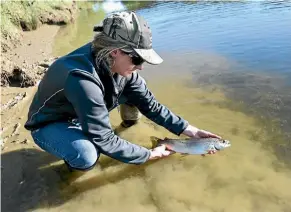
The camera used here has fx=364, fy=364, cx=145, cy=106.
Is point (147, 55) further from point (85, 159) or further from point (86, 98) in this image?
point (85, 159)

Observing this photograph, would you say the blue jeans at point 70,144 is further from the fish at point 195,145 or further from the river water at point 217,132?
the fish at point 195,145

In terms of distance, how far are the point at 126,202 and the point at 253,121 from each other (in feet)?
6.37

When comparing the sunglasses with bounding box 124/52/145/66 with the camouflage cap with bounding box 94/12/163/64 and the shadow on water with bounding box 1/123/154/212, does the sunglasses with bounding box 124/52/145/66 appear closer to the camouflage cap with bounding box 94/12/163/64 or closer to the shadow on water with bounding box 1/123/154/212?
the camouflage cap with bounding box 94/12/163/64

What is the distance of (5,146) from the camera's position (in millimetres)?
4039

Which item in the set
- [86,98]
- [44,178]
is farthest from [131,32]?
[44,178]

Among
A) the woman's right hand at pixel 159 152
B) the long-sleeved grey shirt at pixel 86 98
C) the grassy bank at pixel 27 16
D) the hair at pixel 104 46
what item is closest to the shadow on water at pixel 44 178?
the woman's right hand at pixel 159 152

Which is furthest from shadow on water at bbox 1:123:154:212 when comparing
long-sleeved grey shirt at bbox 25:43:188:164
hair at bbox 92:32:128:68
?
hair at bbox 92:32:128:68

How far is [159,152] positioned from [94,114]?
0.92m

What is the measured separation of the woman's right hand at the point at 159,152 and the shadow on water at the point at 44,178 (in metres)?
0.21

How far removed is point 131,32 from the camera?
2707mm

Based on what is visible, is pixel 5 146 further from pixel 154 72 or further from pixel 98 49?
pixel 154 72

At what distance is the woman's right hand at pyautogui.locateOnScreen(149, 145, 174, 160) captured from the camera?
345cm

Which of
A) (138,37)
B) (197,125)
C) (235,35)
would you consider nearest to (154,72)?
(197,125)

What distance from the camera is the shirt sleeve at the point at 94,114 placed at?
280 cm
